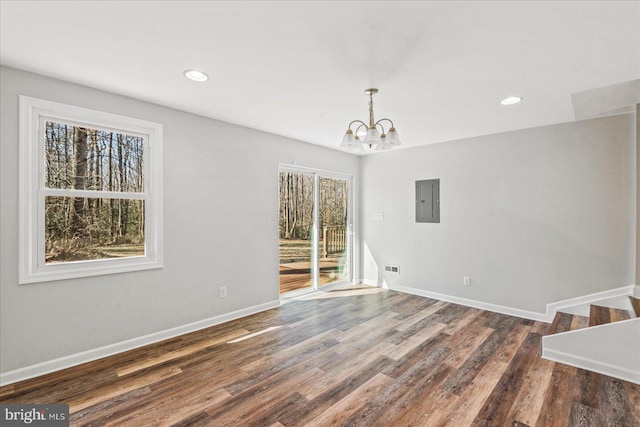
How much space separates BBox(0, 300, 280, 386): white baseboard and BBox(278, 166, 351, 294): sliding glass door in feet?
3.66

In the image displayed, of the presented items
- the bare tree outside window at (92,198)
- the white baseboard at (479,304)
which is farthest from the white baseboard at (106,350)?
the white baseboard at (479,304)

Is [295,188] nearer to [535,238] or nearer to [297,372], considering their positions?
[297,372]

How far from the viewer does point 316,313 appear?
399 centimetres

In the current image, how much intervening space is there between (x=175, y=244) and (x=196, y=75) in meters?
1.75

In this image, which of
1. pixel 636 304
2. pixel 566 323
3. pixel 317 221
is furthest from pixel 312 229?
pixel 636 304

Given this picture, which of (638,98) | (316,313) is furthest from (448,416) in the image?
(638,98)

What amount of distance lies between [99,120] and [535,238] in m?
5.02

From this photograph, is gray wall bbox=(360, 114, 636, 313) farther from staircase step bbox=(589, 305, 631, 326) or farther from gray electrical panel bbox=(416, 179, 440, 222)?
staircase step bbox=(589, 305, 631, 326)

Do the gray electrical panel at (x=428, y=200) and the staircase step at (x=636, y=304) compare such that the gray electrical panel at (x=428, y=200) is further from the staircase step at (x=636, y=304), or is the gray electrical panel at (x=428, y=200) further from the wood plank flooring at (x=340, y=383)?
the staircase step at (x=636, y=304)

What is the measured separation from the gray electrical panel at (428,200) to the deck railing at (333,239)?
1.38m

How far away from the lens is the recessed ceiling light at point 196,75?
2395mm

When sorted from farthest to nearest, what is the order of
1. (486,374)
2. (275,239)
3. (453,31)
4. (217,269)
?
(275,239) → (217,269) → (486,374) → (453,31)

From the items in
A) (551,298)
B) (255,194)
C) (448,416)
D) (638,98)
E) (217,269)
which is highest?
(638,98)

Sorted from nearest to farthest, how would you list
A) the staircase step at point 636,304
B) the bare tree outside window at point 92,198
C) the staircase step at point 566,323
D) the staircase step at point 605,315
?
the bare tree outside window at point 92,198, the staircase step at point 636,304, the staircase step at point 605,315, the staircase step at point 566,323
